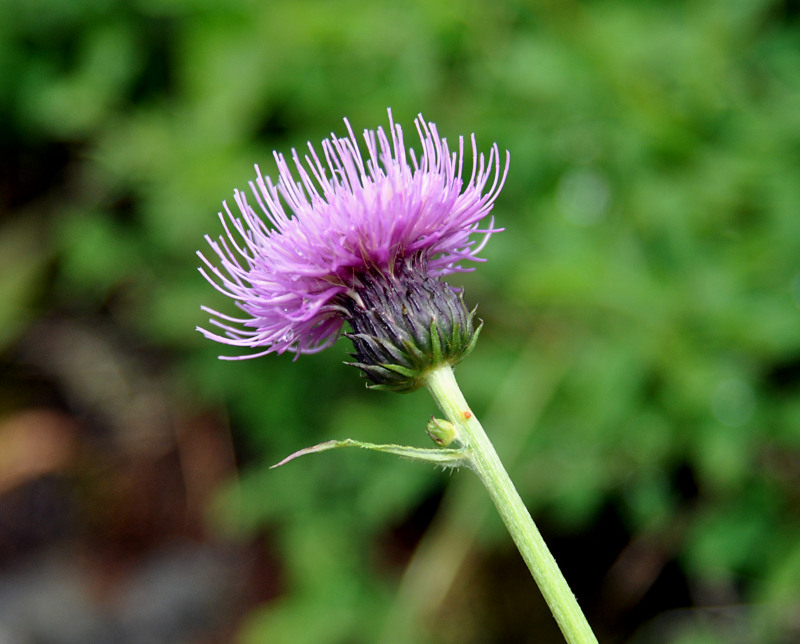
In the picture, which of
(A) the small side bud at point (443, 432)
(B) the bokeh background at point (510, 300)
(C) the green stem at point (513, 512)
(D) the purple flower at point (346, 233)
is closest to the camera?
(C) the green stem at point (513, 512)

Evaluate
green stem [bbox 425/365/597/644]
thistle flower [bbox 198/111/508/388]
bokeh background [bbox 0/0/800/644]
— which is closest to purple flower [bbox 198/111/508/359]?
thistle flower [bbox 198/111/508/388]

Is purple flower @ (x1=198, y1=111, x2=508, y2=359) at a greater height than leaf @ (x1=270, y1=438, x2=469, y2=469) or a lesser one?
greater

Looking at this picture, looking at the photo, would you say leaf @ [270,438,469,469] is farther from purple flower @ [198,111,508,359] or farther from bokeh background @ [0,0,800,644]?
bokeh background @ [0,0,800,644]

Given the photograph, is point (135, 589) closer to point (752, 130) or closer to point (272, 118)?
point (272, 118)

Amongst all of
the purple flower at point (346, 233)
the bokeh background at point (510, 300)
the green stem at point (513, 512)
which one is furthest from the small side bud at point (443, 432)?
the bokeh background at point (510, 300)

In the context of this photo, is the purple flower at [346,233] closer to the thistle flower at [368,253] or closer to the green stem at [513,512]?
the thistle flower at [368,253]

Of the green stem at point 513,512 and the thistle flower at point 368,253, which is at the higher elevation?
the thistle flower at point 368,253

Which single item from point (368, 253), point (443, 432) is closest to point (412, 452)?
point (443, 432)
